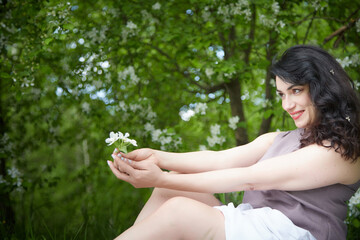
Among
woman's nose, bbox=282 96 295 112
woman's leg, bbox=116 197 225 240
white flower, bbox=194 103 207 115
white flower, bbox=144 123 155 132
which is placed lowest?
white flower, bbox=144 123 155 132

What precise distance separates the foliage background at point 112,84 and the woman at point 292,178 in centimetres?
108

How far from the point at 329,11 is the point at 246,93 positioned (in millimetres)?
1116

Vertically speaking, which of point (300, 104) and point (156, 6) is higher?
point (300, 104)

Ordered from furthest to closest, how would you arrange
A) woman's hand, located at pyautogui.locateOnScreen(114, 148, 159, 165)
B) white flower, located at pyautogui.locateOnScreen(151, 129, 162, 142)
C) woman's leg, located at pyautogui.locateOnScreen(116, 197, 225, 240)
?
white flower, located at pyautogui.locateOnScreen(151, 129, 162, 142) < woman's hand, located at pyautogui.locateOnScreen(114, 148, 159, 165) < woman's leg, located at pyautogui.locateOnScreen(116, 197, 225, 240)

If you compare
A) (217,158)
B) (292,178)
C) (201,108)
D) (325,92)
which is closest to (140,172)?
(217,158)

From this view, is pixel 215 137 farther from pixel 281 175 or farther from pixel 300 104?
pixel 281 175

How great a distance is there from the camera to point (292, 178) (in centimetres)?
164

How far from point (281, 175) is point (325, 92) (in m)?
0.45

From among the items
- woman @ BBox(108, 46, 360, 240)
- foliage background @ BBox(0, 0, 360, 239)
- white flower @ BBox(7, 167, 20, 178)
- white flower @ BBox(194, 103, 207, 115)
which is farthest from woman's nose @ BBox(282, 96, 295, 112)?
white flower @ BBox(7, 167, 20, 178)

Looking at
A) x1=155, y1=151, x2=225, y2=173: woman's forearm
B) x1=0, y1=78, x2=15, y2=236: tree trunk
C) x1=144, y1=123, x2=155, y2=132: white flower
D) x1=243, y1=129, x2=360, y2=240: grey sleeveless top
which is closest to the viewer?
x1=243, y1=129, x2=360, y2=240: grey sleeveless top

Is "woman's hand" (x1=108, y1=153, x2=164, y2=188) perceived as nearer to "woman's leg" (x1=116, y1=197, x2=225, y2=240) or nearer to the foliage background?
"woman's leg" (x1=116, y1=197, x2=225, y2=240)

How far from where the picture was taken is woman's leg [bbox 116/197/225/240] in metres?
1.54

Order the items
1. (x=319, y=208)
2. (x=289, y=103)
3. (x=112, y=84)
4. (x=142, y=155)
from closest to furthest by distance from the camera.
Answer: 1. (x=319, y=208)
2. (x=289, y=103)
3. (x=142, y=155)
4. (x=112, y=84)

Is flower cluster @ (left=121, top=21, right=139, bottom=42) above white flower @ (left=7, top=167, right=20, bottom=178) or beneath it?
above
